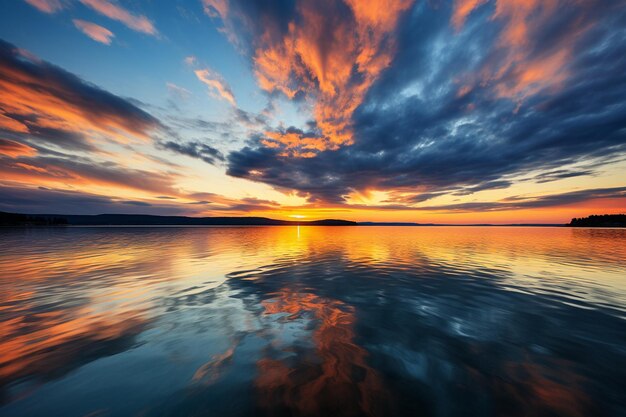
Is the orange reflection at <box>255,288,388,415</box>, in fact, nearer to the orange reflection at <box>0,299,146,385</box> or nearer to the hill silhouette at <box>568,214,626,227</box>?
the orange reflection at <box>0,299,146,385</box>

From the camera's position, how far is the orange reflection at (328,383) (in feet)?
15.2

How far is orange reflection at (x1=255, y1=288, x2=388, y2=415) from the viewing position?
4638 mm

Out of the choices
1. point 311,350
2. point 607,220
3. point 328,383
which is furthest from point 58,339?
point 607,220

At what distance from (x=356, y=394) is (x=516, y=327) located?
739 centimetres

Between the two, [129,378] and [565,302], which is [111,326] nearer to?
[129,378]

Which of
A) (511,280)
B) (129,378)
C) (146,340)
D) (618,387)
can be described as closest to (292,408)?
(129,378)

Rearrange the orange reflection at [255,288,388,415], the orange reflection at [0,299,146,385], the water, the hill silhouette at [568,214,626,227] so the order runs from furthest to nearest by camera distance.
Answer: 1. the hill silhouette at [568,214,626,227]
2. the orange reflection at [0,299,146,385]
3. the water
4. the orange reflection at [255,288,388,415]

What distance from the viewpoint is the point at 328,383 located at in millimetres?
5344

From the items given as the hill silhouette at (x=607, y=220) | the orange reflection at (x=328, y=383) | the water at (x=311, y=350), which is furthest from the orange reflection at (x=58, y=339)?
the hill silhouette at (x=607, y=220)

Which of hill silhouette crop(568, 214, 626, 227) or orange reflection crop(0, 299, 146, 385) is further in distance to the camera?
hill silhouette crop(568, 214, 626, 227)

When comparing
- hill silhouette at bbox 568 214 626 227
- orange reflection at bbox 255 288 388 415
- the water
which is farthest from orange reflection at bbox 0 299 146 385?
hill silhouette at bbox 568 214 626 227

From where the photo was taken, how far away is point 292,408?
4570 millimetres

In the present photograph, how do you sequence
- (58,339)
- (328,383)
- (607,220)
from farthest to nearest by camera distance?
1. (607,220)
2. (58,339)
3. (328,383)

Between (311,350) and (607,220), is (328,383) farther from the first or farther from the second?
(607,220)
